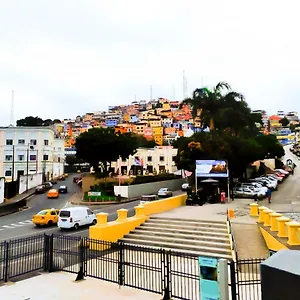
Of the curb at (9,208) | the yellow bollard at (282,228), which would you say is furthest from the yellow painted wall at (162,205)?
the curb at (9,208)

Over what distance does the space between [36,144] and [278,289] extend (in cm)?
7015

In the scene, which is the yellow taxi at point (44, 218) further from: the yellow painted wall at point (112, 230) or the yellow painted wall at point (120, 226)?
the yellow painted wall at point (112, 230)

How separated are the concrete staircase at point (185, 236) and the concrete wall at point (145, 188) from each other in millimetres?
24890

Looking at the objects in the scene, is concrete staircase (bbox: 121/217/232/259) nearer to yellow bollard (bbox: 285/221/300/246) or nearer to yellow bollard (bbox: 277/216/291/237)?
yellow bollard (bbox: 277/216/291/237)

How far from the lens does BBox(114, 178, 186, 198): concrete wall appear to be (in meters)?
42.9

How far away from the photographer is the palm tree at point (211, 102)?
40.7 metres

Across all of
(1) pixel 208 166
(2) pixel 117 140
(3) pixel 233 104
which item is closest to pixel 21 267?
(1) pixel 208 166

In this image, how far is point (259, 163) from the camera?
7538cm

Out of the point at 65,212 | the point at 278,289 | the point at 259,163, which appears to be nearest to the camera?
the point at 278,289

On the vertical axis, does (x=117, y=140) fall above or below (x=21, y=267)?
above

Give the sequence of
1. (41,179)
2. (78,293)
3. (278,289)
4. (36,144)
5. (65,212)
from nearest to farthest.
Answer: (278,289) < (78,293) < (65,212) < (41,179) < (36,144)

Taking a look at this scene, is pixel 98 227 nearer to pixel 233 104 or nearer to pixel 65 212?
pixel 65 212

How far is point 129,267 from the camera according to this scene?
10398 millimetres

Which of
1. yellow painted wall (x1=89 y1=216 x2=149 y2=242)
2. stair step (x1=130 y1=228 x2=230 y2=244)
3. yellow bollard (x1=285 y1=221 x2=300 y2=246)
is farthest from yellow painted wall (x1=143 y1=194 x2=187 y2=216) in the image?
yellow bollard (x1=285 y1=221 x2=300 y2=246)
